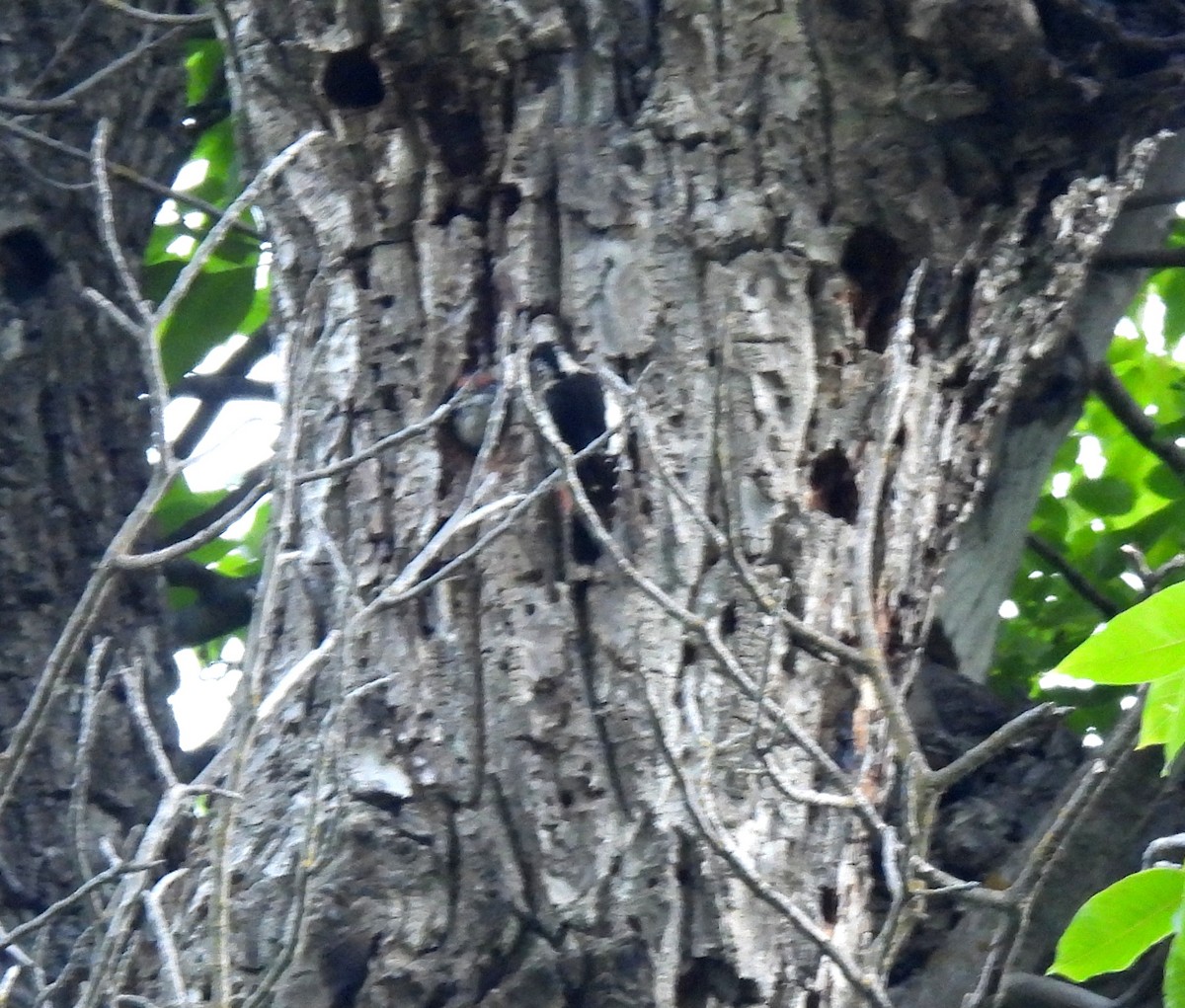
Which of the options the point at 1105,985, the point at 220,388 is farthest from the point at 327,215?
the point at 1105,985

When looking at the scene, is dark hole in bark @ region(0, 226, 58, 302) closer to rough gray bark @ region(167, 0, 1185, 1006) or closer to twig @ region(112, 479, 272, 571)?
rough gray bark @ region(167, 0, 1185, 1006)

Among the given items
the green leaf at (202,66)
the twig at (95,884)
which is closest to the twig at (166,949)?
the twig at (95,884)

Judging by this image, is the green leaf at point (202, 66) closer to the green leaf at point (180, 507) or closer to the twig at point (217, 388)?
the twig at point (217, 388)

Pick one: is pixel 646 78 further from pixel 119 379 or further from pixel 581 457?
pixel 119 379


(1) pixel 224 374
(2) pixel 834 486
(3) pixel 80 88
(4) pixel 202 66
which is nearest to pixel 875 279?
(2) pixel 834 486

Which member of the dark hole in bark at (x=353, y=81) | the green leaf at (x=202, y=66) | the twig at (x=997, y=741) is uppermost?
the green leaf at (x=202, y=66)

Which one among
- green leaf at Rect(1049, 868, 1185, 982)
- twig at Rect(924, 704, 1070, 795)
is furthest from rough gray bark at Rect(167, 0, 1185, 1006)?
green leaf at Rect(1049, 868, 1185, 982)

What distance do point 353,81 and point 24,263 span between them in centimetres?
86

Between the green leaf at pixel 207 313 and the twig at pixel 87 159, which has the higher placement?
the twig at pixel 87 159

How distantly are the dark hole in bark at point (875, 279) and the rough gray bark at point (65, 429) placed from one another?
1039 millimetres

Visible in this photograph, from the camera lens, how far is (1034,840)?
1.62 meters

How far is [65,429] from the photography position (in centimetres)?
227

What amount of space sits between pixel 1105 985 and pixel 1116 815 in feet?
1.15

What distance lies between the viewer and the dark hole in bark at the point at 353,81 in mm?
1727
